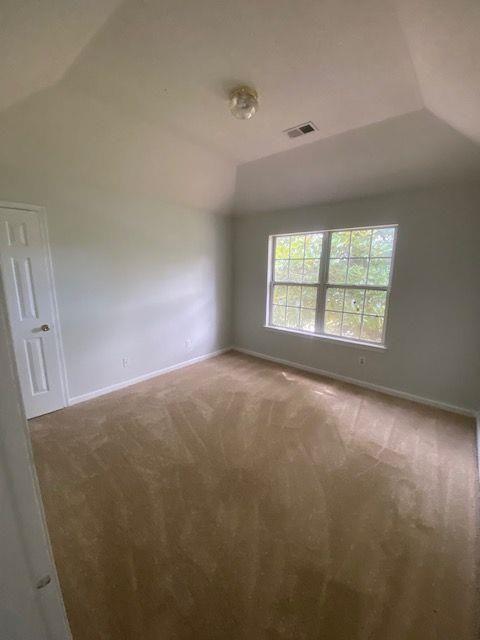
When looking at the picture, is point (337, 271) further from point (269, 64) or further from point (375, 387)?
point (269, 64)

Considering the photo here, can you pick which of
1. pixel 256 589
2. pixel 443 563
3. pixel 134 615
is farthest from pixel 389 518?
pixel 134 615

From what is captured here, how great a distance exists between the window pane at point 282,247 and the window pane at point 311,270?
0.37 metres

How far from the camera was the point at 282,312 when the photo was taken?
4.24 m

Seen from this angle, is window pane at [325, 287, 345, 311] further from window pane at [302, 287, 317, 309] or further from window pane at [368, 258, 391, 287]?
window pane at [368, 258, 391, 287]

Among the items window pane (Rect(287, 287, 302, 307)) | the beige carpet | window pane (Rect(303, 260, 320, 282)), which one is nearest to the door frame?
the beige carpet

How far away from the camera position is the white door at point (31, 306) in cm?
246

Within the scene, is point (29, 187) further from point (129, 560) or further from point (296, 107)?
point (129, 560)

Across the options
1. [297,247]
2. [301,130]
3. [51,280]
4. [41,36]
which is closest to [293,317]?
[297,247]

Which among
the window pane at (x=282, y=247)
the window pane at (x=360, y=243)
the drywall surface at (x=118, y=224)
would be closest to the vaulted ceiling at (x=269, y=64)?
the drywall surface at (x=118, y=224)

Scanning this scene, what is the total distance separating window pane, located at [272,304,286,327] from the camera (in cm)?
425

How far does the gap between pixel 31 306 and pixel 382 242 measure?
3.80 metres

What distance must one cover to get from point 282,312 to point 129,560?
11.1ft

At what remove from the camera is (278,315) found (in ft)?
14.1

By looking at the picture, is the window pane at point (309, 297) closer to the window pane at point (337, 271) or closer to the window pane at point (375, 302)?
the window pane at point (337, 271)
